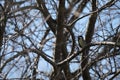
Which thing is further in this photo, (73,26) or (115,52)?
(73,26)

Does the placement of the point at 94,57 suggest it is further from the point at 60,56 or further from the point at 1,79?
the point at 1,79

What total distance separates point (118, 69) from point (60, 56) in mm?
926

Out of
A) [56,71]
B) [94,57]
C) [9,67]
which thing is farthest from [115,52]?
[9,67]

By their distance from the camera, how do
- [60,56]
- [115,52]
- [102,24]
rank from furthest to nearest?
1. [60,56]
2. [102,24]
3. [115,52]

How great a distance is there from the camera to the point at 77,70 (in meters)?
6.46

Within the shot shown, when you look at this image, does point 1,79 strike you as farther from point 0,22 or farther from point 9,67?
point 0,22

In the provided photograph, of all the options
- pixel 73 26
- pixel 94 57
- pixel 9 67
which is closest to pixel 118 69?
pixel 94 57

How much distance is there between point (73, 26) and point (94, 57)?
82 centimetres

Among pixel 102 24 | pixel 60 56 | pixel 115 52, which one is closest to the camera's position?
pixel 115 52

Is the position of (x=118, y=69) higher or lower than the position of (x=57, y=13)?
lower

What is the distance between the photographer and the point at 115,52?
18.0 feet

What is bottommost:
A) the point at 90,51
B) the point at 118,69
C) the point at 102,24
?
the point at 118,69

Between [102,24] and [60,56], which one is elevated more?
[102,24]

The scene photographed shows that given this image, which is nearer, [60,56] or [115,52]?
[115,52]
